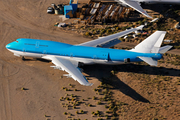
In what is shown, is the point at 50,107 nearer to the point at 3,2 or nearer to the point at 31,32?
the point at 31,32

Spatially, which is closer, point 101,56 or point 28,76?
point 101,56

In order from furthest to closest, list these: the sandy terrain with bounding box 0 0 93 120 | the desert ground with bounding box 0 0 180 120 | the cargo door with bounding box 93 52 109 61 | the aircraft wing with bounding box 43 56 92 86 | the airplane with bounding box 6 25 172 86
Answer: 1. the cargo door with bounding box 93 52 109 61
2. the airplane with bounding box 6 25 172 86
3. the aircraft wing with bounding box 43 56 92 86
4. the sandy terrain with bounding box 0 0 93 120
5. the desert ground with bounding box 0 0 180 120

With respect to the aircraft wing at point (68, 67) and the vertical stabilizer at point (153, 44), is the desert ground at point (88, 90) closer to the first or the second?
the aircraft wing at point (68, 67)

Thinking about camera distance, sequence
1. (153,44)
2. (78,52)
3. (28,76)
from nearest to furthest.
Answer: (153,44), (78,52), (28,76)

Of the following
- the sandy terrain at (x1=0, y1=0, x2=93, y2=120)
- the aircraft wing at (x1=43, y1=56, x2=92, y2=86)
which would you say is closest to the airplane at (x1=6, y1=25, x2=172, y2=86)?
the aircraft wing at (x1=43, y1=56, x2=92, y2=86)

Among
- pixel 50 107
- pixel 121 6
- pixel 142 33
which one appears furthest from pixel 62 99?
pixel 121 6

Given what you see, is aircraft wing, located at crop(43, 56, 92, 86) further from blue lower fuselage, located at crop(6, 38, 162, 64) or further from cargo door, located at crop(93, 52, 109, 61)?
cargo door, located at crop(93, 52, 109, 61)

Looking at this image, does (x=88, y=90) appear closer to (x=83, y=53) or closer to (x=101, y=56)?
(x=101, y=56)

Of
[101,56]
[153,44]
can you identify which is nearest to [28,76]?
[101,56]
